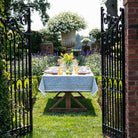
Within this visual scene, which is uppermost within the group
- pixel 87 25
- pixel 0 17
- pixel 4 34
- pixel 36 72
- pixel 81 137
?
pixel 87 25

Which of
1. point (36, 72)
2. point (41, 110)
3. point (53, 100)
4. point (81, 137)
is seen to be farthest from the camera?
point (36, 72)

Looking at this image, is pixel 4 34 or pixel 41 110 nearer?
pixel 4 34

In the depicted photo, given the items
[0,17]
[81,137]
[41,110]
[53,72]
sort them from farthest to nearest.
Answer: [53,72], [41,110], [81,137], [0,17]

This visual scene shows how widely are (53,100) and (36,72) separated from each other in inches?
119

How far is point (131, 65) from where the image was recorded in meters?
3.61

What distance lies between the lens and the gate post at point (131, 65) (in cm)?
356

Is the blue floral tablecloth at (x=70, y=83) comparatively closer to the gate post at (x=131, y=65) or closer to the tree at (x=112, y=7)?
the gate post at (x=131, y=65)

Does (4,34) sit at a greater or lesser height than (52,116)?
greater

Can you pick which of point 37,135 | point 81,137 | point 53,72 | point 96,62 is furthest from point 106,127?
point 96,62

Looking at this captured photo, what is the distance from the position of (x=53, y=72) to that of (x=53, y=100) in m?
1.20

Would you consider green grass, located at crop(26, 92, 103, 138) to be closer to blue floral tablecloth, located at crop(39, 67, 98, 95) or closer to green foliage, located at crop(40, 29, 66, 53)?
blue floral tablecloth, located at crop(39, 67, 98, 95)

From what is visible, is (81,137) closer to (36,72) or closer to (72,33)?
(36,72)

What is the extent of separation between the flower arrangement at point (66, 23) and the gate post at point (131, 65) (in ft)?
23.2

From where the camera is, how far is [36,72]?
34.7 ft
